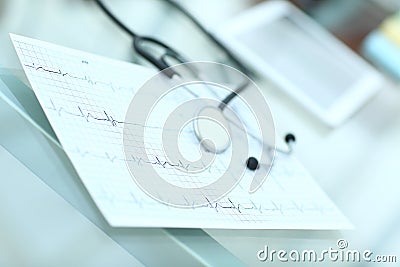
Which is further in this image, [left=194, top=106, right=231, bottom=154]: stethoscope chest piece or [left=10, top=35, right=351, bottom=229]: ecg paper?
[left=194, top=106, right=231, bottom=154]: stethoscope chest piece

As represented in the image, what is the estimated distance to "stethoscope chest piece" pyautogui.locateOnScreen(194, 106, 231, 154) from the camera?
488 millimetres

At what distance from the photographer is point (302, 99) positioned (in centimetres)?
63

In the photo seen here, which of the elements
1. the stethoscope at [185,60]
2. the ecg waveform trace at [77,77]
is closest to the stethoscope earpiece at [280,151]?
the stethoscope at [185,60]

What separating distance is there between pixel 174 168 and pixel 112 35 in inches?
8.4

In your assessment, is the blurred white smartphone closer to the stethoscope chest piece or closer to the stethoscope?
the stethoscope

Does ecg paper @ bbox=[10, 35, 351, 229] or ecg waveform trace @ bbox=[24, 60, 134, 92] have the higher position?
ecg waveform trace @ bbox=[24, 60, 134, 92]

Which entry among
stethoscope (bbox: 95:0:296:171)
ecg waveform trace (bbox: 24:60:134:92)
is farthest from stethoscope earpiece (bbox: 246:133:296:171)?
ecg waveform trace (bbox: 24:60:134:92)

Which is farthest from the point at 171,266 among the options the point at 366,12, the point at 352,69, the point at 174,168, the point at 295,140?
the point at 366,12

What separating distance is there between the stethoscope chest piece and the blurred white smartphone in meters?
0.14

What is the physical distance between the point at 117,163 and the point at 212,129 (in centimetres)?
12

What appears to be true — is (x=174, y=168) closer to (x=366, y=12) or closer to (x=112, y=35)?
(x=112, y=35)

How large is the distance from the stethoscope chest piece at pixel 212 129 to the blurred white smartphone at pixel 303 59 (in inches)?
5.5

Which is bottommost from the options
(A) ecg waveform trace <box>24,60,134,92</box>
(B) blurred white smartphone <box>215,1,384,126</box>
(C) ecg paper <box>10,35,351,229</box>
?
(C) ecg paper <box>10,35,351,229</box>

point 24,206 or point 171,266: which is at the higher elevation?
point 171,266
